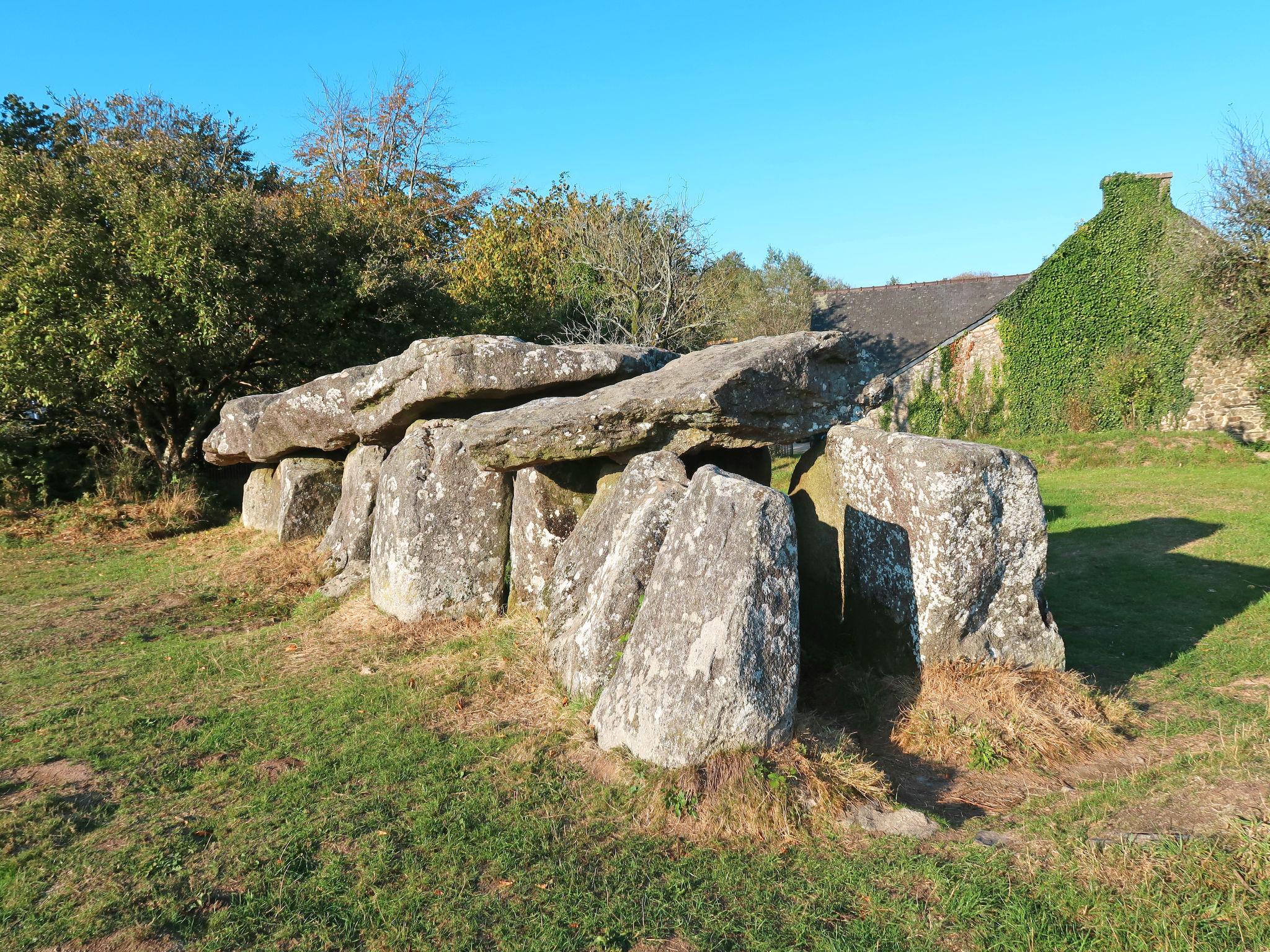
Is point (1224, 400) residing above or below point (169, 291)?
below

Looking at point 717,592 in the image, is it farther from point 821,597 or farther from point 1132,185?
point 1132,185

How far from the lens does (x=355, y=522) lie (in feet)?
34.0

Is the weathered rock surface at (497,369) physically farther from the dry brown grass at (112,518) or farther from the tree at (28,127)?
the tree at (28,127)

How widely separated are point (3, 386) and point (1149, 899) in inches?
605

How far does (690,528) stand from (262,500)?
986cm

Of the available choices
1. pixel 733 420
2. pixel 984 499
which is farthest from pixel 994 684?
pixel 733 420

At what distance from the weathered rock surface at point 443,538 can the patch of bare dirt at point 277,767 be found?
281cm

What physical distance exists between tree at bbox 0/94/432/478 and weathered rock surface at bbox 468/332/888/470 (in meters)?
8.20

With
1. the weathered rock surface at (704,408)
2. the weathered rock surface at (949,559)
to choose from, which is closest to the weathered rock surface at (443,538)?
the weathered rock surface at (704,408)

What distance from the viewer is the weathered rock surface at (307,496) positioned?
11.9 meters

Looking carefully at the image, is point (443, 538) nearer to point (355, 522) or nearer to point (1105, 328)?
point (355, 522)

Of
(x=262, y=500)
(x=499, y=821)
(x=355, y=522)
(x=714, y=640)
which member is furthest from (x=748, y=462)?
(x=262, y=500)

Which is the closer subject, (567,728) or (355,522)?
(567,728)

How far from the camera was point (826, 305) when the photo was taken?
32.8 metres
